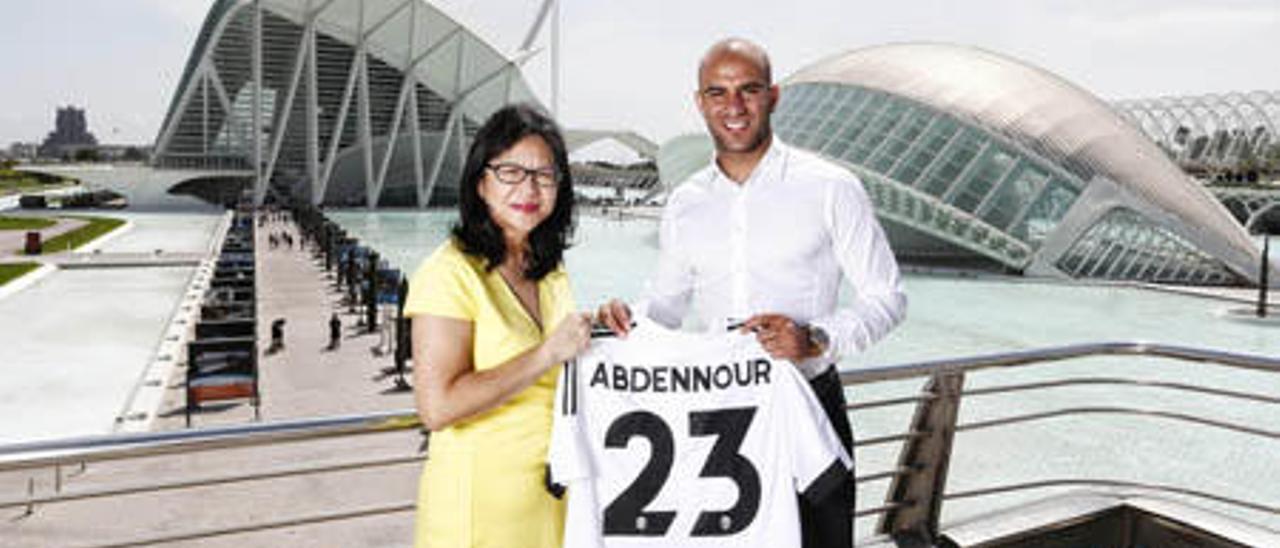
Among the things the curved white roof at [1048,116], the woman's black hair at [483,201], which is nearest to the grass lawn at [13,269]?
the curved white roof at [1048,116]

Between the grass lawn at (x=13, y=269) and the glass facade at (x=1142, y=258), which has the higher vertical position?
the glass facade at (x=1142, y=258)

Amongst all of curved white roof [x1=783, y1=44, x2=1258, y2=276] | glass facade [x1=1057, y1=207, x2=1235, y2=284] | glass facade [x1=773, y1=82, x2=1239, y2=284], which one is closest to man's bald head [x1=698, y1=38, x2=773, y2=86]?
glass facade [x1=773, y1=82, x2=1239, y2=284]

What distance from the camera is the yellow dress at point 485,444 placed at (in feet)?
6.63

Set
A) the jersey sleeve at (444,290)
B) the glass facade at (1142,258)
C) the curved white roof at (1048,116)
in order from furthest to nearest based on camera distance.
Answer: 1. the curved white roof at (1048,116)
2. the glass facade at (1142,258)
3. the jersey sleeve at (444,290)

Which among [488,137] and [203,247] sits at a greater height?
[488,137]

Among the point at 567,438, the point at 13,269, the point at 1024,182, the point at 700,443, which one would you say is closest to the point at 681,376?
the point at 700,443

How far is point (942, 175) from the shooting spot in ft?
97.1

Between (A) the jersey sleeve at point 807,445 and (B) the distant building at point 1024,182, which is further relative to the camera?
(B) the distant building at point 1024,182

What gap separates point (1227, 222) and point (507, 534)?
33232 millimetres

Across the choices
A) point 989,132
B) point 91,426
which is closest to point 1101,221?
point 989,132

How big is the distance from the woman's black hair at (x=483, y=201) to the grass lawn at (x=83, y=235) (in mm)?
35248

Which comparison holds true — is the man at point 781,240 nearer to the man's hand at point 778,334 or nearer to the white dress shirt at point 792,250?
the white dress shirt at point 792,250

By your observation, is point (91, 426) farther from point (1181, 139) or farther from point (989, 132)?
point (1181, 139)

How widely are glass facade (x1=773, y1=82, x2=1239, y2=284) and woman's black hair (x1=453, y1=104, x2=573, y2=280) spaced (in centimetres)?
2760
